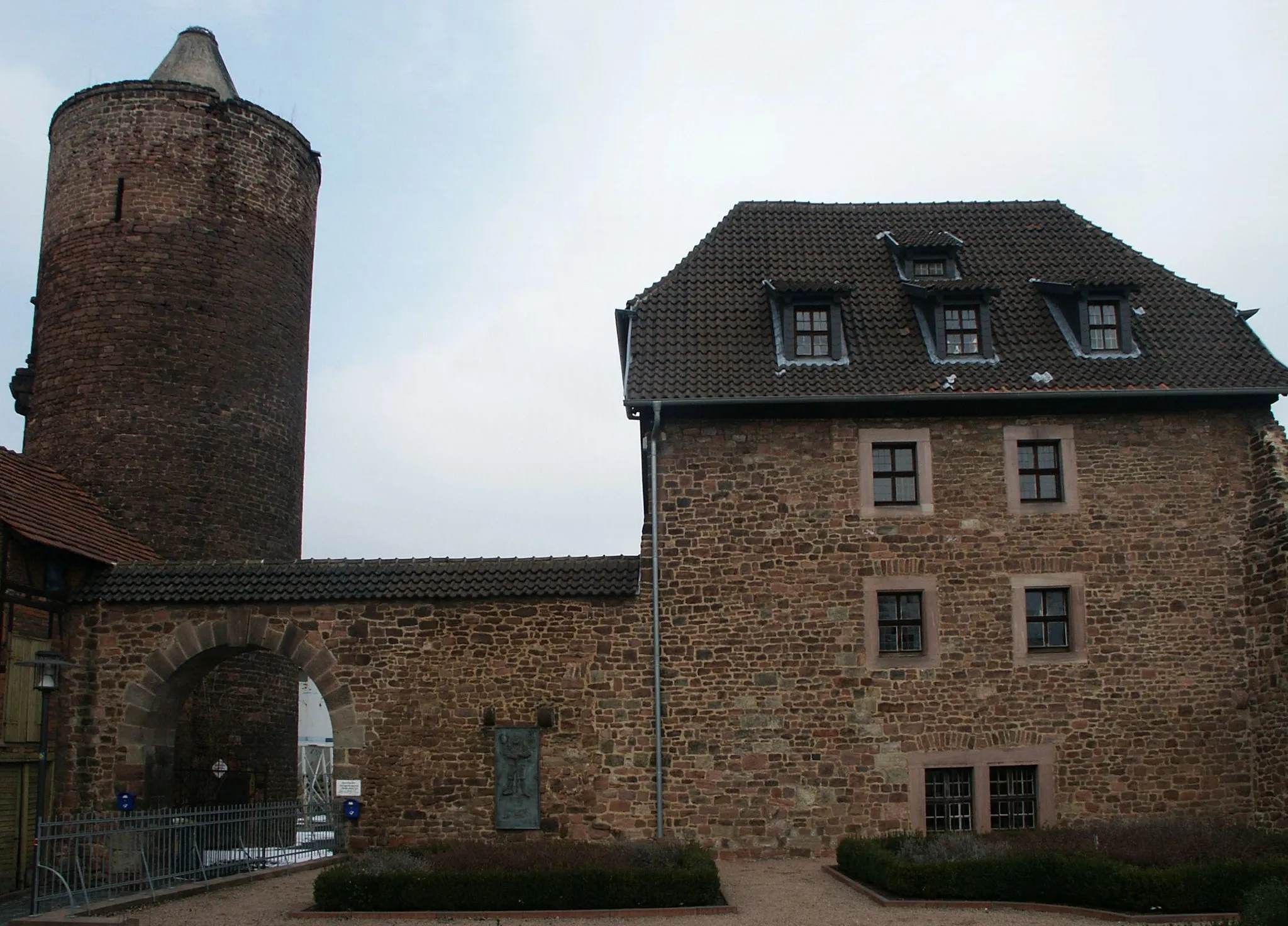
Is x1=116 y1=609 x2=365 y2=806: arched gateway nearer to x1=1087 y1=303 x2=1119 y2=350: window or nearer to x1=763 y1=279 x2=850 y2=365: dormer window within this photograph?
x1=763 y1=279 x2=850 y2=365: dormer window

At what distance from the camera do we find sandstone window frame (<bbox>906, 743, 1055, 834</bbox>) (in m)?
17.2

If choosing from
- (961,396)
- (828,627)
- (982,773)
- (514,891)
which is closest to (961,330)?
(961,396)

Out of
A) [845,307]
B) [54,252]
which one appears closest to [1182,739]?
[845,307]

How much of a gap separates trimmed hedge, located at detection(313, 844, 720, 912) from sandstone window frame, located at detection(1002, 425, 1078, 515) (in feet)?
27.2

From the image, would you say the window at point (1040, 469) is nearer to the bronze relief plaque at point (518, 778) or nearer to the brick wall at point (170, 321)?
the bronze relief plaque at point (518, 778)

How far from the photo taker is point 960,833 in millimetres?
14977

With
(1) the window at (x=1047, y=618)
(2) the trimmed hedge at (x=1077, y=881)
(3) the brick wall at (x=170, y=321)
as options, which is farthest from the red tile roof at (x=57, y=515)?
(1) the window at (x=1047, y=618)

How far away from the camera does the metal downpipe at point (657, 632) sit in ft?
56.1

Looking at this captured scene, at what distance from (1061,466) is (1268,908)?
9.53 meters

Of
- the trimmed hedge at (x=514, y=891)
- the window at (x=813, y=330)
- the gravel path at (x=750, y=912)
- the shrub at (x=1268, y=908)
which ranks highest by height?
the window at (x=813, y=330)

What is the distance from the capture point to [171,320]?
73.1ft

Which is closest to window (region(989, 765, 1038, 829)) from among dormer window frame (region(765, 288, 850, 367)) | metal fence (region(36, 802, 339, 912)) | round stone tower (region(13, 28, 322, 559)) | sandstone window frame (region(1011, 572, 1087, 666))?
sandstone window frame (region(1011, 572, 1087, 666))

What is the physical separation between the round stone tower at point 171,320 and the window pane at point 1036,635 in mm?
14169

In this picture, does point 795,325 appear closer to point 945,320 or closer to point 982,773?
point 945,320
